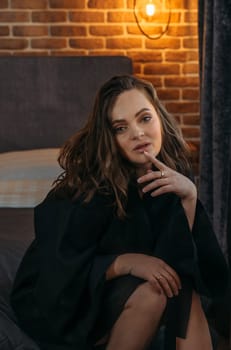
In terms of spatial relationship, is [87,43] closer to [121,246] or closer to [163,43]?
[163,43]

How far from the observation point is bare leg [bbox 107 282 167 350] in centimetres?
183

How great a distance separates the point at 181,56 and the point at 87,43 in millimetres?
607

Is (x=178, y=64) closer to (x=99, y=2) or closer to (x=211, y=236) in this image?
(x=99, y=2)

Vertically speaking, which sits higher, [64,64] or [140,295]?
[64,64]

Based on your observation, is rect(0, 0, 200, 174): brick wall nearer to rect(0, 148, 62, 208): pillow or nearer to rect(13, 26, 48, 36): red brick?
rect(13, 26, 48, 36): red brick

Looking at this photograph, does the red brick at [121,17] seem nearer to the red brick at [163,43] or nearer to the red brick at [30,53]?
the red brick at [163,43]

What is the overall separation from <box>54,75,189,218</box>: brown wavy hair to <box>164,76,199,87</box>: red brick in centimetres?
240

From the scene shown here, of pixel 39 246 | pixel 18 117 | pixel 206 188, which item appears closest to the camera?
pixel 39 246

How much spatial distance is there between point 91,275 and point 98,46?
2823 mm

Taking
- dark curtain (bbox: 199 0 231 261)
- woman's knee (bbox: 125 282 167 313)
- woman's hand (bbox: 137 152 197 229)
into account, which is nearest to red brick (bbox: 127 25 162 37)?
dark curtain (bbox: 199 0 231 261)

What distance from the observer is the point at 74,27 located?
4516 mm

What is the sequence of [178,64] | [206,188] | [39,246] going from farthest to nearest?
[178,64] < [206,188] < [39,246]

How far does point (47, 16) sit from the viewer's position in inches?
176

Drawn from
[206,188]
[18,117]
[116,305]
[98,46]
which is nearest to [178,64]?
[98,46]
